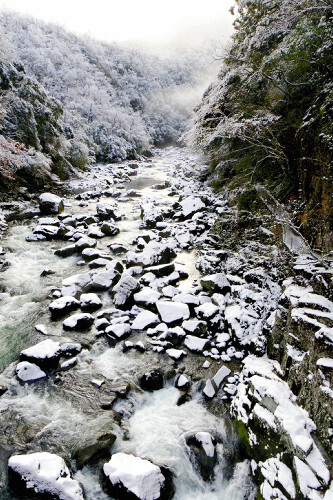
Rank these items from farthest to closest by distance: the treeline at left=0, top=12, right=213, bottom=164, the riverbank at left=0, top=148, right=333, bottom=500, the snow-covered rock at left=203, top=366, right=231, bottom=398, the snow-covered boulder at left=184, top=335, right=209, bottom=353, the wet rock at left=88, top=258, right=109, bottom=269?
1. the treeline at left=0, top=12, right=213, bottom=164
2. the wet rock at left=88, top=258, right=109, bottom=269
3. the snow-covered boulder at left=184, top=335, right=209, bottom=353
4. the snow-covered rock at left=203, top=366, right=231, bottom=398
5. the riverbank at left=0, top=148, right=333, bottom=500

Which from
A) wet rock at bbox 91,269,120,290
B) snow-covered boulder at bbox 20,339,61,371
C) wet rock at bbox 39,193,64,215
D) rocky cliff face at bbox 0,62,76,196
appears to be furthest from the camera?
rocky cliff face at bbox 0,62,76,196

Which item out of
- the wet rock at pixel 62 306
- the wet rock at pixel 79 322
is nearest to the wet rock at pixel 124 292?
the wet rock at pixel 79 322

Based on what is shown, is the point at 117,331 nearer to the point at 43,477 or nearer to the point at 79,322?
the point at 79,322

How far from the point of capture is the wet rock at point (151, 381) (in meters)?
3.95

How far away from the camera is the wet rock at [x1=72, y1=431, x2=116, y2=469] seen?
2.97 metres

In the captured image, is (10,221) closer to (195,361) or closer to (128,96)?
(195,361)

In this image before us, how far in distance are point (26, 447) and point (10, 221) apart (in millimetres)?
8917

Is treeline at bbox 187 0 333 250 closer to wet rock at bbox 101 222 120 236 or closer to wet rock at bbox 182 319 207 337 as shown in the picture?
wet rock at bbox 182 319 207 337

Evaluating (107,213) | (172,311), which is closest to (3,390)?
(172,311)

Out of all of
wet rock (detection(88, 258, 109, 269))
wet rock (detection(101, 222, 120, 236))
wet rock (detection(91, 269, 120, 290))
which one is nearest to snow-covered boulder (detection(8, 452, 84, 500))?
wet rock (detection(91, 269, 120, 290))

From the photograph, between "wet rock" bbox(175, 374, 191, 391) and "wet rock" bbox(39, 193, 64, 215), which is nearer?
"wet rock" bbox(175, 374, 191, 391)

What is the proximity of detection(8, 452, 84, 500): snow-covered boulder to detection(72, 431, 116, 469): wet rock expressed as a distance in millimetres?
198

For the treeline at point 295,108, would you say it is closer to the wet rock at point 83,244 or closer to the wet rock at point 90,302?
the wet rock at point 90,302

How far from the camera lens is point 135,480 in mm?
2607
